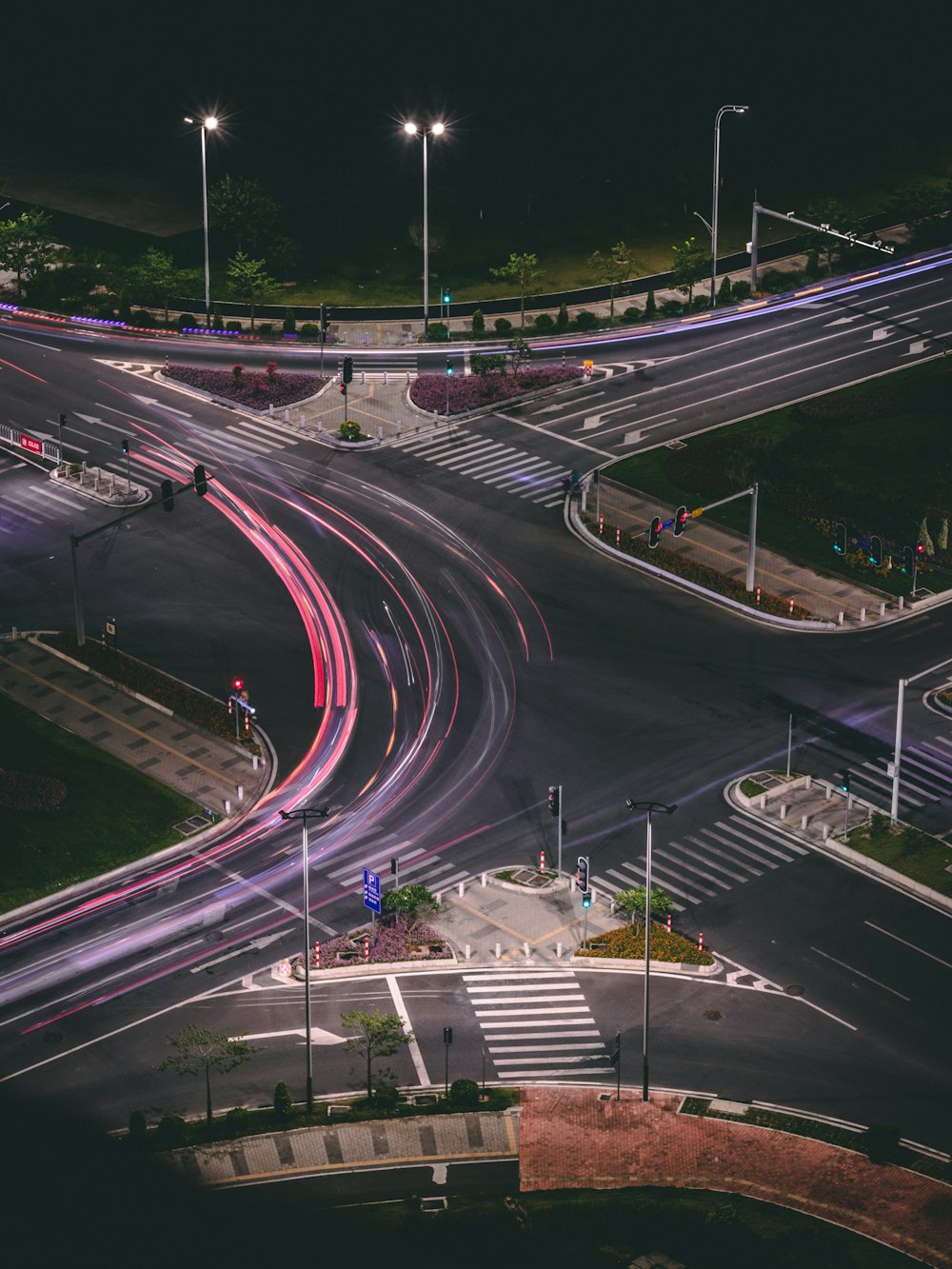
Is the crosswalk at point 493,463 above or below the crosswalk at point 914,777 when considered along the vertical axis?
above

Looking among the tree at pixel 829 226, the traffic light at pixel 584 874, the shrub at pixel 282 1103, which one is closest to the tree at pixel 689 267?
the tree at pixel 829 226

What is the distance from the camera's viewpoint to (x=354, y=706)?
362 ft

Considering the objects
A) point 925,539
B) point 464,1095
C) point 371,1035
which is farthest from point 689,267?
point 464,1095

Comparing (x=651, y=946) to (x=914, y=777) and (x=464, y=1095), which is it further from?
(x=914, y=777)

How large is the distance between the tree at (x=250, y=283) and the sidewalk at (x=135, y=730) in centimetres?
4709

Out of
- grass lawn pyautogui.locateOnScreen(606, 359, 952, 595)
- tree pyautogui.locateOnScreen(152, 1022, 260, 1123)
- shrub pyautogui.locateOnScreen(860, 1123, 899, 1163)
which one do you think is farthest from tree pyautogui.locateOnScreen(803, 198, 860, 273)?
tree pyautogui.locateOnScreen(152, 1022, 260, 1123)

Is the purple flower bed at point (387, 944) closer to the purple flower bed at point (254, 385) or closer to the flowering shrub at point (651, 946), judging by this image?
the flowering shrub at point (651, 946)

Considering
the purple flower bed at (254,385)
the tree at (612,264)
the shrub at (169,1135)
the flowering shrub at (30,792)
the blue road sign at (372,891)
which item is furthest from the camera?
the tree at (612,264)

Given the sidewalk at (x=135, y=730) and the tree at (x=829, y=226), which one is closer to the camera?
the sidewalk at (x=135, y=730)

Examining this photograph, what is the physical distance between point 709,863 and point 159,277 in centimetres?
8015

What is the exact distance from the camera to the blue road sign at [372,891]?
292 feet

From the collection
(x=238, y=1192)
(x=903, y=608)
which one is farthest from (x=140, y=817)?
(x=903, y=608)

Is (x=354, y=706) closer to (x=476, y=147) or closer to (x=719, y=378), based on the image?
(x=719, y=378)

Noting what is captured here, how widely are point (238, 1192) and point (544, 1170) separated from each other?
11389mm
